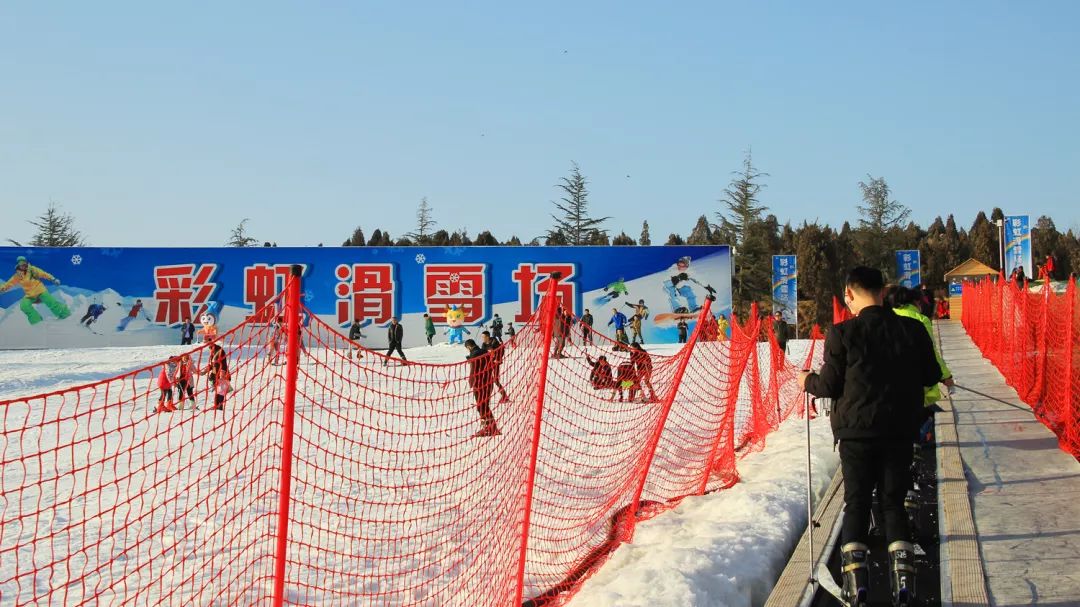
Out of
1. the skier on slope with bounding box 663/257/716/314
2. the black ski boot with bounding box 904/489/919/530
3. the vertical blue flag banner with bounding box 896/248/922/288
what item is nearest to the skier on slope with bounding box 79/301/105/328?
the skier on slope with bounding box 663/257/716/314

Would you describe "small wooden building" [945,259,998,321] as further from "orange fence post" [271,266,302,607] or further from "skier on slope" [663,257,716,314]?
"orange fence post" [271,266,302,607]

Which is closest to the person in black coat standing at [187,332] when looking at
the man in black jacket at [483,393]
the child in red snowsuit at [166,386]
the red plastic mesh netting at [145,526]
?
the child in red snowsuit at [166,386]

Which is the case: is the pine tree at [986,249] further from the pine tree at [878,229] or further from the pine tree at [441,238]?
the pine tree at [441,238]

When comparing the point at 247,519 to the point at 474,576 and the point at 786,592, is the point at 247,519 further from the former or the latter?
the point at 786,592

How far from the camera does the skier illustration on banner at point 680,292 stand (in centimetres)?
2948

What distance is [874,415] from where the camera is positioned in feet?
11.8

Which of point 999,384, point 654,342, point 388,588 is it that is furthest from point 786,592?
point 654,342

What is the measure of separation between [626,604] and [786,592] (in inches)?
29.8

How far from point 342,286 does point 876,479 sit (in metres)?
26.8

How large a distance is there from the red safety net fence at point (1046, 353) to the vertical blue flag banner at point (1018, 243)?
47.6ft

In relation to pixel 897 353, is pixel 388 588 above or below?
below

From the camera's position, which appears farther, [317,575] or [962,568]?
[317,575]

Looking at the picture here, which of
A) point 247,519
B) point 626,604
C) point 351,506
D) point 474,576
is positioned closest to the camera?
point 626,604

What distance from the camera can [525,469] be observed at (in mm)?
4637
